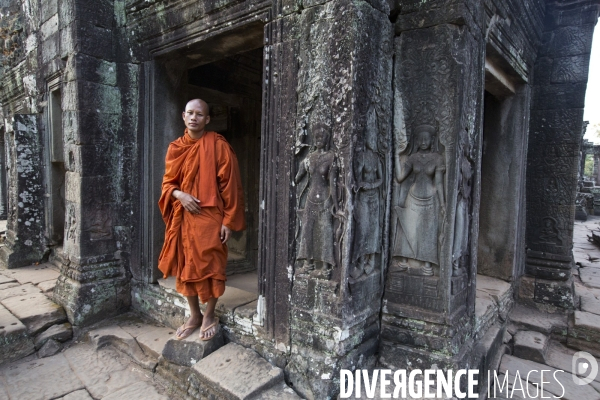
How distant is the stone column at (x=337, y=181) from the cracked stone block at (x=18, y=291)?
355 cm

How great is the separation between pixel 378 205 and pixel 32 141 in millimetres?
5157

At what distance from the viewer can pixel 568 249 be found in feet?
13.9

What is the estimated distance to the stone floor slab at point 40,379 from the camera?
2.79 meters

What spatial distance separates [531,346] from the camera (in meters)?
3.43

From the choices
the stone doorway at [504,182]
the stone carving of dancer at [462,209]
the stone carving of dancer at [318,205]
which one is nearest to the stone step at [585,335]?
the stone doorway at [504,182]

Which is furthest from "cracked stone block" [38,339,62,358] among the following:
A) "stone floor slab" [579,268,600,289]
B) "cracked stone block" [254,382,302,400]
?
"stone floor slab" [579,268,600,289]

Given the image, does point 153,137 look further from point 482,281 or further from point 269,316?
point 482,281

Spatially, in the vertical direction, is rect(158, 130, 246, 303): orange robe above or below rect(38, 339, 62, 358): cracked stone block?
above

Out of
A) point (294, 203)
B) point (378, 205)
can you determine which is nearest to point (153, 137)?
point (294, 203)

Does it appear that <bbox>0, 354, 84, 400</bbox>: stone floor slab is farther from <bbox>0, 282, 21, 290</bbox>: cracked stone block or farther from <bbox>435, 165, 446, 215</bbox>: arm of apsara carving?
<bbox>435, 165, 446, 215</bbox>: arm of apsara carving

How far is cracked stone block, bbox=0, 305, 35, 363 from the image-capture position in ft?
10.5

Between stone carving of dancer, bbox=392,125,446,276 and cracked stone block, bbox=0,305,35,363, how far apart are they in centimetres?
350

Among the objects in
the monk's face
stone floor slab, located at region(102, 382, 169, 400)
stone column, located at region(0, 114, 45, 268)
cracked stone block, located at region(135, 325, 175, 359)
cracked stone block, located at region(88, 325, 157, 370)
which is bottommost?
stone floor slab, located at region(102, 382, 169, 400)

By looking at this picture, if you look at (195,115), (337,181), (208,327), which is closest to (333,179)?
(337,181)
